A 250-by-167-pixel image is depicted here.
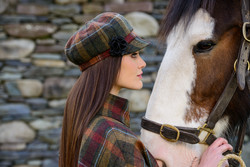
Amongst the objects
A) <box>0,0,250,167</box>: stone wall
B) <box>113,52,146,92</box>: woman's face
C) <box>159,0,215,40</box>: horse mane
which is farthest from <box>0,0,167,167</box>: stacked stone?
<box>113,52,146,92</box>: woman's face

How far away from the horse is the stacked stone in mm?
1688

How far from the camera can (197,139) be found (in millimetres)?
1103

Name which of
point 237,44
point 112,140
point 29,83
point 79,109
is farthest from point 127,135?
point 29,83

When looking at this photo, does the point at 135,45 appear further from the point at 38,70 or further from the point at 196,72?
the point at 38,70

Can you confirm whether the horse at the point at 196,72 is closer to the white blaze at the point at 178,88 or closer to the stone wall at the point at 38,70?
the white blaze at the point at 178,88

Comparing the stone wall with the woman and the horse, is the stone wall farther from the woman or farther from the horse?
the woman

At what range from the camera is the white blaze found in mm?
1120

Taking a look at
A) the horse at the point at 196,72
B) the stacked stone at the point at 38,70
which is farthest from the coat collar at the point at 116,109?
the stacked stone at the point at 38,70

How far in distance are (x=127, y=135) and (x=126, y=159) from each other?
2.9 inches

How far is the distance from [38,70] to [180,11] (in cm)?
197

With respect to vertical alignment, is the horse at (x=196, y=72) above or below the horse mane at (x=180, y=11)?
below

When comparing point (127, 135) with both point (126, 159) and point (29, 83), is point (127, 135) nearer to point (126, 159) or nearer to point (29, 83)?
point (126, 159)

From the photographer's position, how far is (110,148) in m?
0.97

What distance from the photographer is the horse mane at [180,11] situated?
3.94 feet
